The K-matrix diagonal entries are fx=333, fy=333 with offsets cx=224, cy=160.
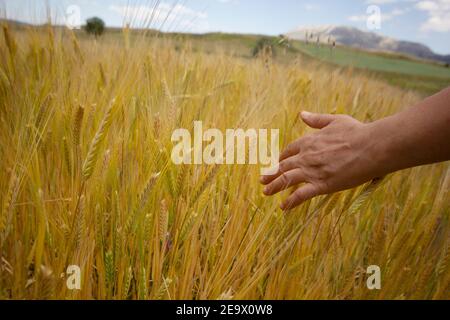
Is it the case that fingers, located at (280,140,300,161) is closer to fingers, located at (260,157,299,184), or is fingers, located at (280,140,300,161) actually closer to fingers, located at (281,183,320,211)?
fingers, located at (260,157,299,184)

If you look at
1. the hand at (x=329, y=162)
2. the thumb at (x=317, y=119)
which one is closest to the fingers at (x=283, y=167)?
the hand at (x=329, y=162)

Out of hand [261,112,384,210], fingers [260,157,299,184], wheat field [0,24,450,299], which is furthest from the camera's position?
fingers [260,157,299,184]

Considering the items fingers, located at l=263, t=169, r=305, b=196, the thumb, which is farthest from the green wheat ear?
the thumb

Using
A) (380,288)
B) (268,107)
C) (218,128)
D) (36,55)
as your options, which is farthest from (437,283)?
(36,55)

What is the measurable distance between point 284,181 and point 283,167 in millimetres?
66

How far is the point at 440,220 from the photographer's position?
2.52 ft

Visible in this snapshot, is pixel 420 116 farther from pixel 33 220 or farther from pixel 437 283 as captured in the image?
pixel 33 220

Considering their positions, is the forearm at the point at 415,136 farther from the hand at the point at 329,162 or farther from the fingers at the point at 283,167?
the fingers at the point at 283,167

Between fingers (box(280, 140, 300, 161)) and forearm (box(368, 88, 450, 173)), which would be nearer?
forearm (box(368, 88, 450, 173))

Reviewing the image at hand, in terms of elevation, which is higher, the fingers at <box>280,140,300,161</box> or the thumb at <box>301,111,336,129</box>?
the thumb at <box>301,111,336,129</box>

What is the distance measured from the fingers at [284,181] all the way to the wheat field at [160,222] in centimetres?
3

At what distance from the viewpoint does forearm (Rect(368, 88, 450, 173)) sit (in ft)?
1.71
